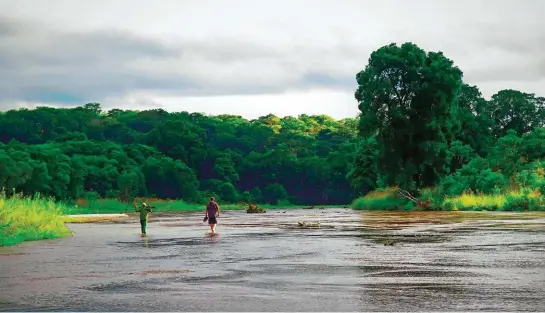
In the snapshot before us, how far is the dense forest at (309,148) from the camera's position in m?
72.6

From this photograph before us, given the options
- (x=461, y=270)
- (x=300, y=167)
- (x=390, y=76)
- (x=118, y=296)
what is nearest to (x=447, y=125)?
(x=390, y=76)

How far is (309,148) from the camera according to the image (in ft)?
532

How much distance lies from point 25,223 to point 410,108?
50.0 m

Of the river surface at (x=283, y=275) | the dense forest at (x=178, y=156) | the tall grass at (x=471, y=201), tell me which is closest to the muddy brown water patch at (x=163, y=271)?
the river surface at (x=283, y=275)

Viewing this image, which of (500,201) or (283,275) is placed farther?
(500,201)

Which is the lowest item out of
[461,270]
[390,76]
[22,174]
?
[461,270]

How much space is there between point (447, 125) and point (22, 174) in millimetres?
47806

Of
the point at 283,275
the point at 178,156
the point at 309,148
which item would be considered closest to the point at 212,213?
the point at 283,275

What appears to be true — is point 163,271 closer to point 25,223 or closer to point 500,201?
point 25,223

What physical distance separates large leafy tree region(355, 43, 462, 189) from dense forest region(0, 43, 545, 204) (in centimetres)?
12

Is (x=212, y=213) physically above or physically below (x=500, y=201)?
above

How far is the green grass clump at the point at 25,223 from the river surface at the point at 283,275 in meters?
2.46

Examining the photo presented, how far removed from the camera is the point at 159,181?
127 m

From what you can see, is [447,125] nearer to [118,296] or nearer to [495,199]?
[495,199]
